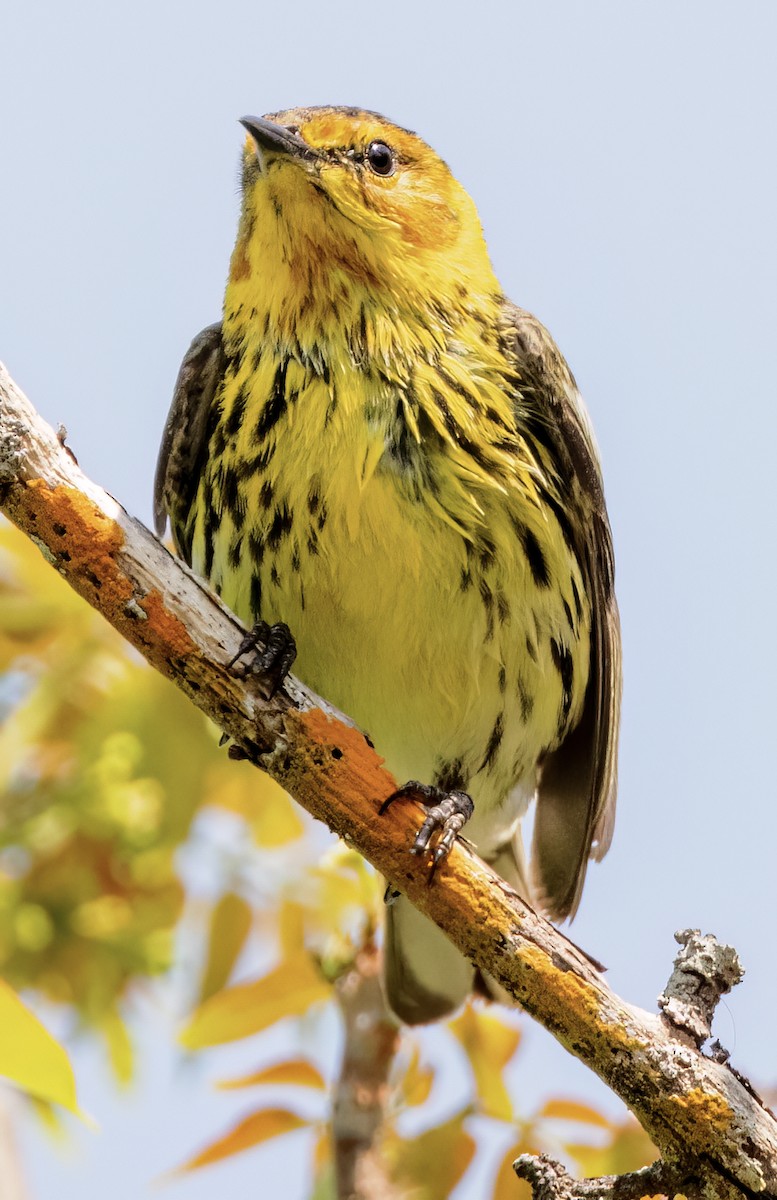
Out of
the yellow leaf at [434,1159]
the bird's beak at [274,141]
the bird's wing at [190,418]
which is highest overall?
the bird's beak at [274,141]

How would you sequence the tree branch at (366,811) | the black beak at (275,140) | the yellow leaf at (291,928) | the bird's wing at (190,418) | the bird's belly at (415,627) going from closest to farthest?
the tree branch at (366,811) → the yellow leaf at (291,928) → the bird's belly at (415,627) → the black beak at (275,140) → the bird's wing at (190,418)

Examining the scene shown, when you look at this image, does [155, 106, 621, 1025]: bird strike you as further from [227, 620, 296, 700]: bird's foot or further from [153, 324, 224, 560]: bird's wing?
[227, 620, 296, 700]: bird's foot

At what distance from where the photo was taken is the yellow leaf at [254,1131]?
282 cm

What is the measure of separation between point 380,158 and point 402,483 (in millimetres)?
1026

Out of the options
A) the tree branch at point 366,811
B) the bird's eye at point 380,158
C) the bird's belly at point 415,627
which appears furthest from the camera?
the bird's eye at point 380,158

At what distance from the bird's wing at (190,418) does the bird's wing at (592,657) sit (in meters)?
0.91

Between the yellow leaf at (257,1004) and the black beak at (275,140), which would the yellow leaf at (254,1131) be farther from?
the black beak at (275,140)

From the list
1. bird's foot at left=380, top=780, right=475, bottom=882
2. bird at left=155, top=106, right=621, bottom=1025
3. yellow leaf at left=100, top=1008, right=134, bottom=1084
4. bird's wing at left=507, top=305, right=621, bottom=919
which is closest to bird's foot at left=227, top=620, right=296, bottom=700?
bird at left=155, top=106, right=621, bottom=1025

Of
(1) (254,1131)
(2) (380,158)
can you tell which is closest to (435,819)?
(1) (254,1131)

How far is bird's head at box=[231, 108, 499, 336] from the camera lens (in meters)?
3.81

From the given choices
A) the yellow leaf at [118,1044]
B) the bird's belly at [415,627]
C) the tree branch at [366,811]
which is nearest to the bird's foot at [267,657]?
the tree branch at [366,811]

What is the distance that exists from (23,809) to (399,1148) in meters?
1.04

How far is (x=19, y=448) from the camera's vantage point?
8.73 ft

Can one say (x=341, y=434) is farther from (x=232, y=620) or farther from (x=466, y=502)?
(x=232, y=620)
